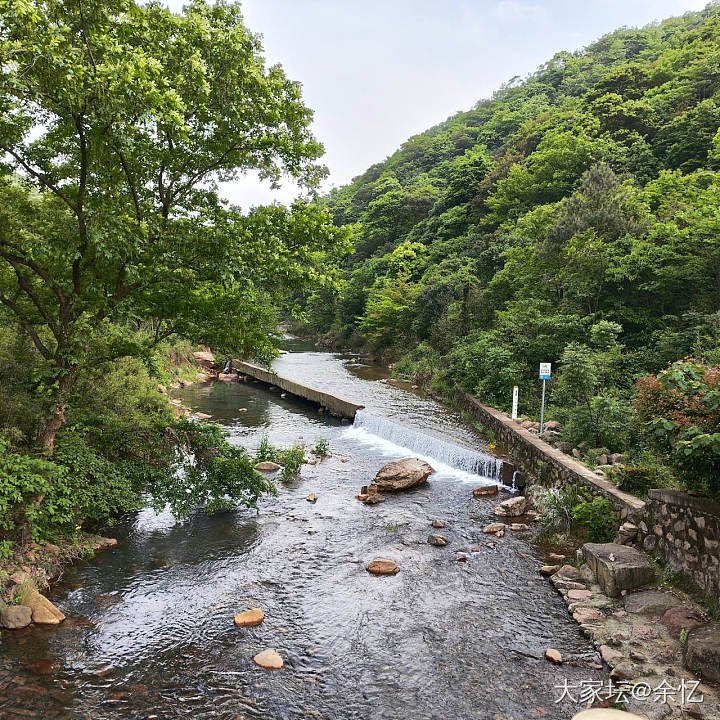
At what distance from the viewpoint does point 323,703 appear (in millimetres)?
4293

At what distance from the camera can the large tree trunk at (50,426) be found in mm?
6695

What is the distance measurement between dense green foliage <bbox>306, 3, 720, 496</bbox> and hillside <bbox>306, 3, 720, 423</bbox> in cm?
8

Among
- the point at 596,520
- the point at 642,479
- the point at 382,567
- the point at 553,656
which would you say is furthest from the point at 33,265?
the point at 642,479

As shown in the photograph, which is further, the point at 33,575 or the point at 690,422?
the point at 33,575

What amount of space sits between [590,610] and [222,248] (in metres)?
6.80

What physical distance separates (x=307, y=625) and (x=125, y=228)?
536 centimetres

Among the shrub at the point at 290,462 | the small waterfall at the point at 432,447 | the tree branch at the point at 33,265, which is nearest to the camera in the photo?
the tree branch at the point at 33,265

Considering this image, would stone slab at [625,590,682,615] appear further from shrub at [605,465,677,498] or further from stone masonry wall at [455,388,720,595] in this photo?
shrub at [605,465,677,498]

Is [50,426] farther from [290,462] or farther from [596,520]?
[596,520]

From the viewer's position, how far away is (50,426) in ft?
22.1

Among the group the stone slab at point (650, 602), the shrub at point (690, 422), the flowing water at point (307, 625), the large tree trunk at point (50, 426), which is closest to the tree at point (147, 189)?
the large tree trunk at point (50, 426)

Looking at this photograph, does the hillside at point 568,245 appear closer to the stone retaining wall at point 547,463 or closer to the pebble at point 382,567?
the stone retaining wall at point 547,463

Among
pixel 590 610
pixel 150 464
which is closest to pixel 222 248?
pixel 150 464

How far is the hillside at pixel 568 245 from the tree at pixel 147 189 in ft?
5.04
